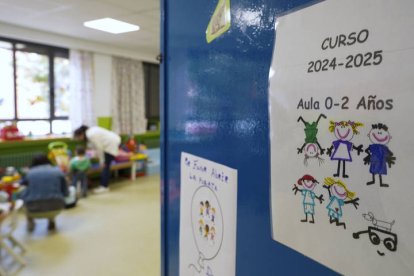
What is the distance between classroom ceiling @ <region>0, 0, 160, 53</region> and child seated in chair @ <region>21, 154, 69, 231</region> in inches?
77.6

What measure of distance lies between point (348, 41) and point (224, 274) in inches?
25.0

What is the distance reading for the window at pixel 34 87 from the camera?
16.4ft

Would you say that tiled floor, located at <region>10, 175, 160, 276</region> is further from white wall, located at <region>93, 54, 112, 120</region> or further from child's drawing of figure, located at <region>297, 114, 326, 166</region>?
child's drawing of figure, located at <region>297, 114, 326, 166</region>

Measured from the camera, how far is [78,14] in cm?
411

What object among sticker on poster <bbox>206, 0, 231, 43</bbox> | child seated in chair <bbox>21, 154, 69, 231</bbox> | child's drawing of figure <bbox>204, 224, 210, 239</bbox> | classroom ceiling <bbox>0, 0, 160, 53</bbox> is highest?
classroom ceiling <bbox>0, 0, 160, 53</bbox>

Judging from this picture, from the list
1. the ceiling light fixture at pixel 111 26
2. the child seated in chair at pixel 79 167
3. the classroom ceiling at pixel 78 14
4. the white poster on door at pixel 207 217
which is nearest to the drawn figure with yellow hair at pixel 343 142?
the white poster on door at pixel 207 217

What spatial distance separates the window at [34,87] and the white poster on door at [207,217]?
507 centimetres

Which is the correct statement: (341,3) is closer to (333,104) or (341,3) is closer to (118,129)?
(333,104)

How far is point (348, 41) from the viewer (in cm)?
50

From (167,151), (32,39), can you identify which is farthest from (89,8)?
(167,151)

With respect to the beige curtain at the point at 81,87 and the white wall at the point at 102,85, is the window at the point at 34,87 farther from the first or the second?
the white wall at the point at 102,85

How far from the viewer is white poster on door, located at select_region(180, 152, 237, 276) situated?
0.80 metres

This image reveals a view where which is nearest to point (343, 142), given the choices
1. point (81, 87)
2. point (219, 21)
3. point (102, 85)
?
point (219, 21)

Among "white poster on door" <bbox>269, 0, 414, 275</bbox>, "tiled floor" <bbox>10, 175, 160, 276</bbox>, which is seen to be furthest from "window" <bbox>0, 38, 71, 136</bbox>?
"white poster on door" <bbox>269, 0, 414, 275</bbox>
